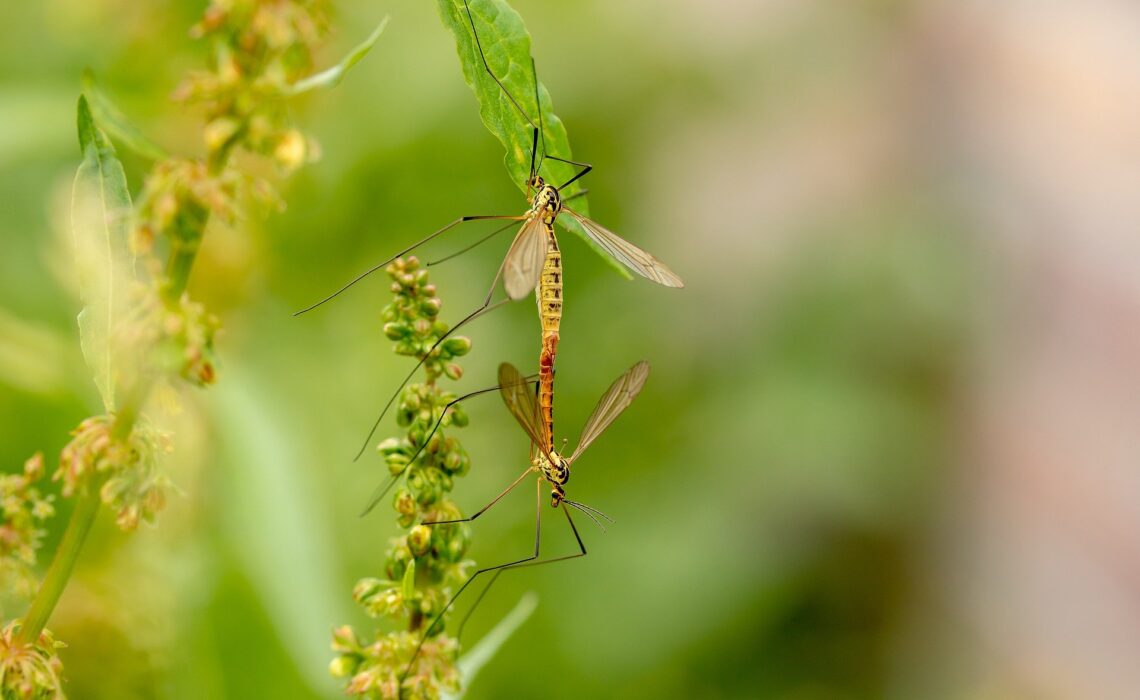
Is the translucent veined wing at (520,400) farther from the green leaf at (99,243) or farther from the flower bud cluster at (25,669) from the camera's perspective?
the flower bud cluster at (25,669)

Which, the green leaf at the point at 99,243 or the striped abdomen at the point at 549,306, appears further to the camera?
the striped abdomen at the point at 549,306

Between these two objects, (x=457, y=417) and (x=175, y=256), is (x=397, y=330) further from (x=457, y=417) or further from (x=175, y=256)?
(x=175, y=256)

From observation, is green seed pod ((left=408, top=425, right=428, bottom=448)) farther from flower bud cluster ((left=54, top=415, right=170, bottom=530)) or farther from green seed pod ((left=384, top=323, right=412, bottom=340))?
flower bud cluster ((left=54, top=415, right=170, bottom=530))

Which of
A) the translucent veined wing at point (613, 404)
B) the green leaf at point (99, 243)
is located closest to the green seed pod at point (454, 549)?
the green leaf at point (99, 243)

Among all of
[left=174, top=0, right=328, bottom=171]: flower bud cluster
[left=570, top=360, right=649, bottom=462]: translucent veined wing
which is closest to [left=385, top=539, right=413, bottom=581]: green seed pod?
[left=174, top=0, right=328, bottom=171]: flower bud cluster

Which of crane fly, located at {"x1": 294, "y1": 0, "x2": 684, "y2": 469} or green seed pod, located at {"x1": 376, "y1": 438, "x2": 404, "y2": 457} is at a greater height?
crane fly, located at {"x1": 294, "y1": 0, "x2": 684, "y2": 469}

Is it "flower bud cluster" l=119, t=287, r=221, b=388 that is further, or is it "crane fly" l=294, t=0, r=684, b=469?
"crane fly" l=294, t=0, r=684, b=469

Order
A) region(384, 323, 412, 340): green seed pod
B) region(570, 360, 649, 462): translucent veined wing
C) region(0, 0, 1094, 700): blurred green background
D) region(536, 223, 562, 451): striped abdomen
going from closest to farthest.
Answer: region(384, 323, 412, 340): green seed pod, region(570, 360, 649, 462): translucent veined wing, region(536, 223, 562, 451): striped abdomen, region(0, 0, 1094, 700): blurred green background

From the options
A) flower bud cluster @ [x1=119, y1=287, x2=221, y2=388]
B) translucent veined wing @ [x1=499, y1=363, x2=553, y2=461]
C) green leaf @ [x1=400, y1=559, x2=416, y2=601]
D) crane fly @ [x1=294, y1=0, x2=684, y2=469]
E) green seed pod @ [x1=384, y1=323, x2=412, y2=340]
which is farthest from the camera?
crane fly @ [x1=294, y1=0, x2=684, y2=469]

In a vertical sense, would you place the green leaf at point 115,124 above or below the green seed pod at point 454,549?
above
